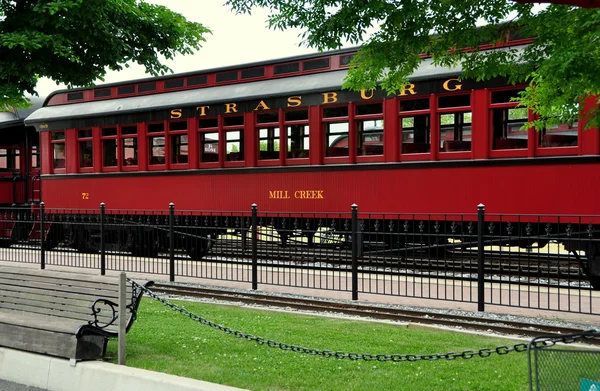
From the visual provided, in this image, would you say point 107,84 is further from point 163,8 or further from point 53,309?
point 53,309

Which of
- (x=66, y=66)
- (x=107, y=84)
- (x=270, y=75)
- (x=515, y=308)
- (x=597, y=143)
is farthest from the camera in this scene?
(x=107, y=84)

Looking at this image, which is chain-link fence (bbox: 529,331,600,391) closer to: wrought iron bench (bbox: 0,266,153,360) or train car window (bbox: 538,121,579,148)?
wrought iron bench (bbox: 0,266,153,360)

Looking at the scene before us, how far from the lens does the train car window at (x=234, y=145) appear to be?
51.3 ft

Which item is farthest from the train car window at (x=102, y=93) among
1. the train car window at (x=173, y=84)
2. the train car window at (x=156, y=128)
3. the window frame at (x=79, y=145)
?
the train car window at (x=156, y=128)

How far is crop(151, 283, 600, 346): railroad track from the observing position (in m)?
7.98

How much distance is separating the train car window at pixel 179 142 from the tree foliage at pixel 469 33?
7.38 metres

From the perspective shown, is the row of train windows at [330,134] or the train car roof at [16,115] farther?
the train car roof at [16,115]

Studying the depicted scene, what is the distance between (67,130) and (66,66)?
216cm

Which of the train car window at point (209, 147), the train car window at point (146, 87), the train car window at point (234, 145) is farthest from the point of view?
the train car window at point (146, 87)

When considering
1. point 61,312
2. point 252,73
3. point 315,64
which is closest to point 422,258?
point 315,64

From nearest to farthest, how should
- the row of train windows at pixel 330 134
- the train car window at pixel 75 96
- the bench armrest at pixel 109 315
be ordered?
the bench armrest at pixel 109 315 → the row of train windows at pixel 330 134 → the train car window at pixel 75 96

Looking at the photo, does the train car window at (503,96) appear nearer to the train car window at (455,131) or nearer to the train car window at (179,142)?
the train car window at (455,131)

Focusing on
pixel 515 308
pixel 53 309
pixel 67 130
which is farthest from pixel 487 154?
pixel 67 130

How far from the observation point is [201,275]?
12.7 m
